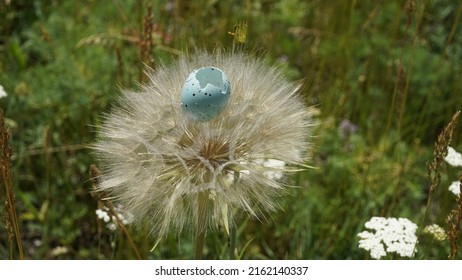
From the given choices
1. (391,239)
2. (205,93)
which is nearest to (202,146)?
(205,93)

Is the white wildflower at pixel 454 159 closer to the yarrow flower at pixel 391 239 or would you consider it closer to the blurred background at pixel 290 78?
the blurred background at pixel 290 78

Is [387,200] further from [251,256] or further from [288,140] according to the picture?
[288,140]

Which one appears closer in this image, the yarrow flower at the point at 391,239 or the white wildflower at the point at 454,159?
the yarrow flower at the point at 391,239

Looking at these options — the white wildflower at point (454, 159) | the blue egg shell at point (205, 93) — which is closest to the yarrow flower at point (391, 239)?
the white wildflower at point (454, 159)

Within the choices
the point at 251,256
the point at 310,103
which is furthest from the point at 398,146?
the point at 251,256

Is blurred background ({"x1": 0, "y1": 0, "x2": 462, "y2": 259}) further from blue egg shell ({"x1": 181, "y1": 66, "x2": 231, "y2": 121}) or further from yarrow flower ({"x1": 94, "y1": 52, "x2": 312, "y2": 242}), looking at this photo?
blue egg shell ({"x1": 181, "y1": 66, "x2": 231, "y2": 121})
